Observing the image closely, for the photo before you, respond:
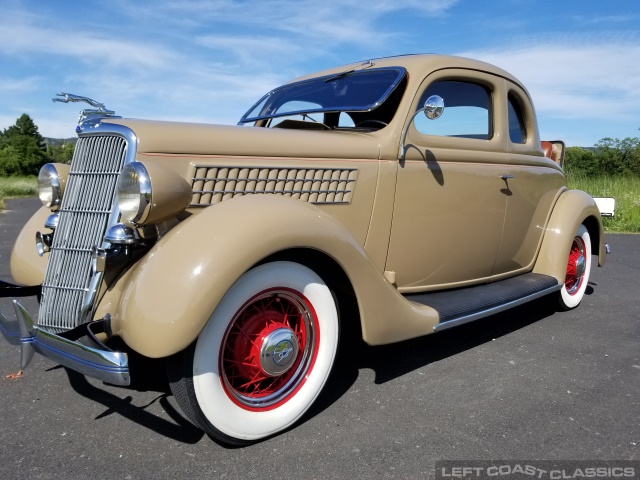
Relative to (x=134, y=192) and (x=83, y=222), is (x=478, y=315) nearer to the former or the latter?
(x=134, y=192)

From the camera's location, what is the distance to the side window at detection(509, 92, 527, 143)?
395 cm

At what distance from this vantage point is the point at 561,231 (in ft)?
13.5

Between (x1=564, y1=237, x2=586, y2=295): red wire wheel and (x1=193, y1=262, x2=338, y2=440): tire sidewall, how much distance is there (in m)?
2.94

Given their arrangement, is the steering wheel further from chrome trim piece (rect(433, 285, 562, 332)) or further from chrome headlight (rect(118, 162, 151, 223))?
chrome headlight (rect(118, 162, 151, 223))

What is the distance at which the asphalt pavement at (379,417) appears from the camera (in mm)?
2057

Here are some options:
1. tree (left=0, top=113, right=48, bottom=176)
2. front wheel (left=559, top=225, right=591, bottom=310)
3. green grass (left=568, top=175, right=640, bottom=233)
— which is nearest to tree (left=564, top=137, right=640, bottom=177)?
green grass (left=568, top=175, right=640, bottom=233)

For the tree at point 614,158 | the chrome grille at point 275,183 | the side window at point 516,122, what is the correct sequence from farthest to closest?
the tree at point 614,158 < the side window at point 516,122 < the chrome grille at point 275,183

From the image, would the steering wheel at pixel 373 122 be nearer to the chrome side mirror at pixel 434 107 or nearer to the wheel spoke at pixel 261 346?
the chrome side mirror at pixel 434 107

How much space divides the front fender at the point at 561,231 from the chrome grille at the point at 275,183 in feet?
6.88

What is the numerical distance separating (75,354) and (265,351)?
0.74m

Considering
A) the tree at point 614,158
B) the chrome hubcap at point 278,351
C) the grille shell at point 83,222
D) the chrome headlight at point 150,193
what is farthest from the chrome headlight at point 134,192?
the tree at point 614,158

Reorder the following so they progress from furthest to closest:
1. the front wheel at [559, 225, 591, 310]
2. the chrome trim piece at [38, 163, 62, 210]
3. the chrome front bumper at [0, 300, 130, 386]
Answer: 1. the front wheel at [559, 225, 591, 310]
2. the chrome trim piece at [38, 163, 62, 210]
3. the chrome front bumper at [0, 300, 130, 386]

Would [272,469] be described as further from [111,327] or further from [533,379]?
[533,379]

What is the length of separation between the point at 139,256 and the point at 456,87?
243 centimetres
